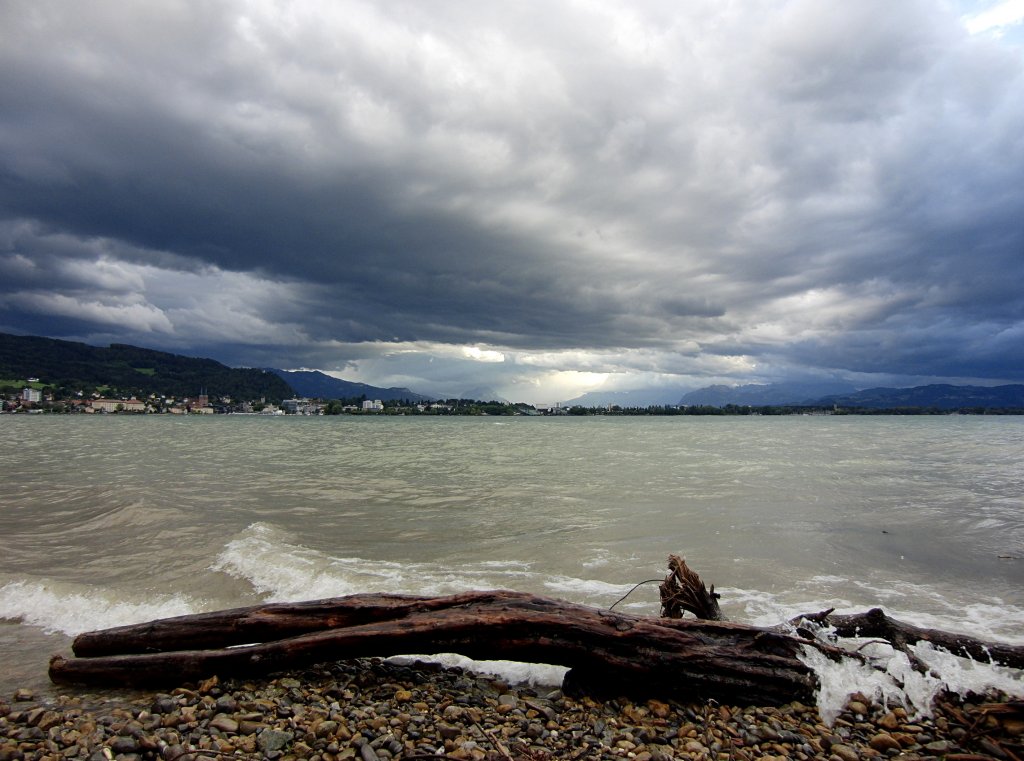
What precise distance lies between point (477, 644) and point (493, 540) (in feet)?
31.2

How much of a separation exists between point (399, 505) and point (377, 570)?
917 cm

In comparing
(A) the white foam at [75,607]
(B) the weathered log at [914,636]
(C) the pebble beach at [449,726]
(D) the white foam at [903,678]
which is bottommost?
(A) the white foam at [75,607]

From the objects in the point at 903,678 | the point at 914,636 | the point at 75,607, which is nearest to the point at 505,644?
the point at 903,678

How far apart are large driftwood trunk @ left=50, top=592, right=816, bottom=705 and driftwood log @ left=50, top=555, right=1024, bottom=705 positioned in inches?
0.5

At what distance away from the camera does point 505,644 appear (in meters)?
6.43

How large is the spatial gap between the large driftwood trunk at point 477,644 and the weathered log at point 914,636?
124 cm

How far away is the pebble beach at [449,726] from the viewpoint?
516 cm

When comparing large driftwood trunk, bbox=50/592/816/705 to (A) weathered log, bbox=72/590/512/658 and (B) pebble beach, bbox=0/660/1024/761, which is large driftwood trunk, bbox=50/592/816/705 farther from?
(B) pebble beach, bbox=0/660/1024/761

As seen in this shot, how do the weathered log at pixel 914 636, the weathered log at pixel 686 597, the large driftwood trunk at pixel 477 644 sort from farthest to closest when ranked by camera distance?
1. the weathered log at pixel 686 597
2. the weathered log at pixel 914 636
3. the large driftwood trunk at pixel 477 644

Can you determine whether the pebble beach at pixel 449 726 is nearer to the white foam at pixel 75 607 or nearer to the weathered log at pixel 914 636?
the weathered log at pixel 914 636

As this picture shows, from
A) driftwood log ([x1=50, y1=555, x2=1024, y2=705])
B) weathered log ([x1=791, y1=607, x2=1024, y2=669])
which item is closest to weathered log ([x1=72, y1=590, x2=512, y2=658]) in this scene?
driftwood log ([x1=50, y1=555, x2=1024, y2=705])

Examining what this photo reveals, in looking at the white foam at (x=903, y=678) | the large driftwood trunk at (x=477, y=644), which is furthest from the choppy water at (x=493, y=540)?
the white foam at (x=903, y=678)

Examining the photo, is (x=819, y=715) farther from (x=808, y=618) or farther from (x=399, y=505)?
(x=399, y=505)

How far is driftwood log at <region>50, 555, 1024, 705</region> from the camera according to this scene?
6215mm
